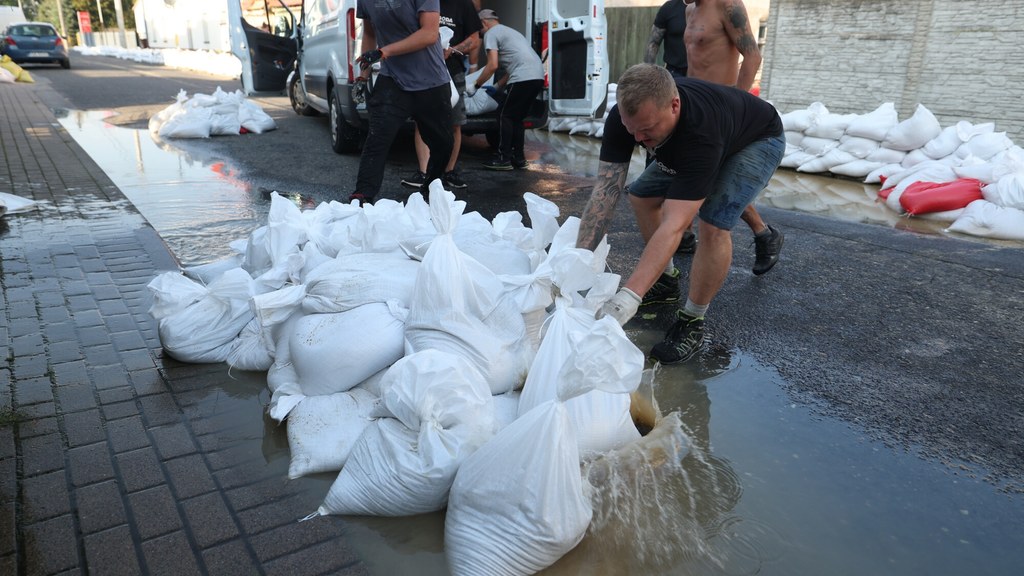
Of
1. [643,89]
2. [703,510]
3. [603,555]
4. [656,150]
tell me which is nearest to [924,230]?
[656,150]

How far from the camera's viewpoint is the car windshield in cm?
2592

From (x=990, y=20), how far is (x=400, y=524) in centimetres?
924

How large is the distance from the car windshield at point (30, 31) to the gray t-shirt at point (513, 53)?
26.6 m

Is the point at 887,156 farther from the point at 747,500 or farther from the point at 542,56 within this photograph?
the point at 747,500

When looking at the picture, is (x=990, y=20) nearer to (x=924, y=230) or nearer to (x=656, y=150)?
(x=924, y=230)

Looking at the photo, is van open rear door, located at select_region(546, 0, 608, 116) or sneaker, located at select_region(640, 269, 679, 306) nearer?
sneaker, located at select_region(640, 269, 679, 306)

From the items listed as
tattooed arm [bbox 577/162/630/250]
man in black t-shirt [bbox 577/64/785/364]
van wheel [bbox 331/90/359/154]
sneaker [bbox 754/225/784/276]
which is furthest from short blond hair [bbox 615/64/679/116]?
van wheel [bbox 331/90/359/154]

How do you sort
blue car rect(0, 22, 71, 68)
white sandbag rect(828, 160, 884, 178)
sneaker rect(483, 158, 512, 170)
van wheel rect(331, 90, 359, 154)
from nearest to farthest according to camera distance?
white sandbag rect(828, 160, 884, 178)
sneaker rect(483, 158, 512, 170)
van wheel rect(331, 90, 359, 154)
blue car rect(0, 22, 71, 68)

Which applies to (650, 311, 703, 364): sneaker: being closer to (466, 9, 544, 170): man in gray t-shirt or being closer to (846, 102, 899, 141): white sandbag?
(466, 9, 544, 170): man in gray t-shirt

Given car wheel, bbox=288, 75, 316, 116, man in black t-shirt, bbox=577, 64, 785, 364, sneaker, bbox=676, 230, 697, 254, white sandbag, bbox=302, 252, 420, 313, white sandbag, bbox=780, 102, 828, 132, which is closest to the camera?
man in black t-shirt, bbox=577, 64, 785, 364

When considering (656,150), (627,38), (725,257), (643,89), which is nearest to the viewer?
(643,89)

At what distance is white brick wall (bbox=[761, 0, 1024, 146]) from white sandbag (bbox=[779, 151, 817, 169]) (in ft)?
8.41

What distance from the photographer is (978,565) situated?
1.75 meters

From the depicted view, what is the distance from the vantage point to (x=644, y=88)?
230cm
